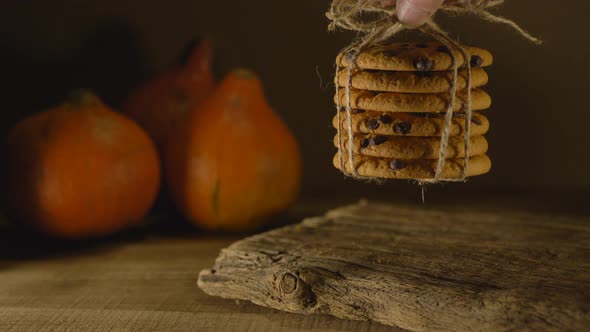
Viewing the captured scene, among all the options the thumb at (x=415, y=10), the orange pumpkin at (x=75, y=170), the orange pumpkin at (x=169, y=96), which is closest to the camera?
the thumb at (x=415, y=10)

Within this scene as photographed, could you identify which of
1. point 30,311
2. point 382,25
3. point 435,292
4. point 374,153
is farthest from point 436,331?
point 30,311

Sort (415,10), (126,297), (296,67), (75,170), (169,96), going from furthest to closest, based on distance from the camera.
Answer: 1. (296,67)
2. (169,96)
3. (75,170)
4. (126,297)
5. (415,10)

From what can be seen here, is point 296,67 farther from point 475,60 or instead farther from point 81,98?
point 475,60

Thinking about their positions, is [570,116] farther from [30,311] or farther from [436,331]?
[30,311]

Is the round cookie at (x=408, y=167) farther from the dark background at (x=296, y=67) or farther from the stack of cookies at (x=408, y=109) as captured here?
the dark background at (x=296, y=67)

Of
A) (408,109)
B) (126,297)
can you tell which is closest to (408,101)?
(408,109)

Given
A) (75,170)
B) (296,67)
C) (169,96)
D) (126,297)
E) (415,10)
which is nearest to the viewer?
(415,10)

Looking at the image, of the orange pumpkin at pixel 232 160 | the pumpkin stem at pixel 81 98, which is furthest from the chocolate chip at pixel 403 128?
the pumpkin stem at pixel 81 98
